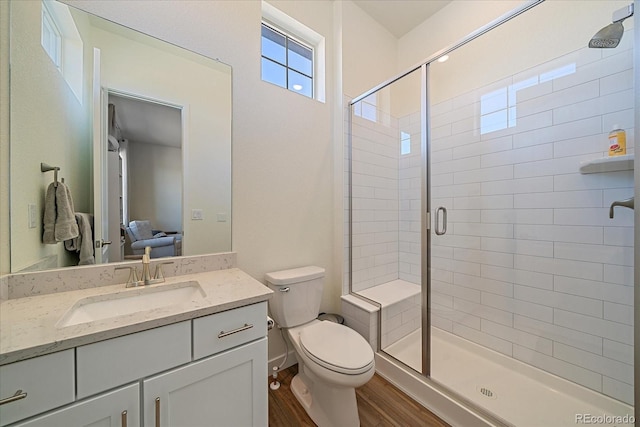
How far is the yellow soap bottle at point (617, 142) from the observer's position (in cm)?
128

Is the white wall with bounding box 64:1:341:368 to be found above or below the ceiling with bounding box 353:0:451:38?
below

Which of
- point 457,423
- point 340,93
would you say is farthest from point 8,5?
point 457,423

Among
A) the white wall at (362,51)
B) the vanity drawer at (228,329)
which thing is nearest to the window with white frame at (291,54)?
the white wall at (362,51)

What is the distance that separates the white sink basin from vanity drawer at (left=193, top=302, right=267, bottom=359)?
0.13 meters

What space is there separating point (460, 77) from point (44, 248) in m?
2.86

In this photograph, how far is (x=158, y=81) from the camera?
1300mm

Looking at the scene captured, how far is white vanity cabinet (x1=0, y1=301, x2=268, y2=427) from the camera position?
63 centimetres

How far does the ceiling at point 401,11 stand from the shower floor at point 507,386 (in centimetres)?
274

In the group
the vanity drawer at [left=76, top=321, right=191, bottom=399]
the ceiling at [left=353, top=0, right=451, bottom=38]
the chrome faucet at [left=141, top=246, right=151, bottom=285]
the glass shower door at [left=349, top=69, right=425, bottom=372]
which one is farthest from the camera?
the ceiling at [left=353, top=0, right=451, bottom=38]

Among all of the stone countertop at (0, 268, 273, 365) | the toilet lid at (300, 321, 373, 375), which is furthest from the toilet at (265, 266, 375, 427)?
the stone countertop at (0, 268, 273, 365)

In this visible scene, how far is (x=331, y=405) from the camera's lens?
1.28 metres

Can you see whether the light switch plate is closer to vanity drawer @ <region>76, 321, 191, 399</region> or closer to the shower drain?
vanity drawer @ <region>76, 321, 191, 399</region>

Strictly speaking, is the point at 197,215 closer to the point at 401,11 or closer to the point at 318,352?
the point at 318,352

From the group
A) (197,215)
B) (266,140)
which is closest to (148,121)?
(197,215)
